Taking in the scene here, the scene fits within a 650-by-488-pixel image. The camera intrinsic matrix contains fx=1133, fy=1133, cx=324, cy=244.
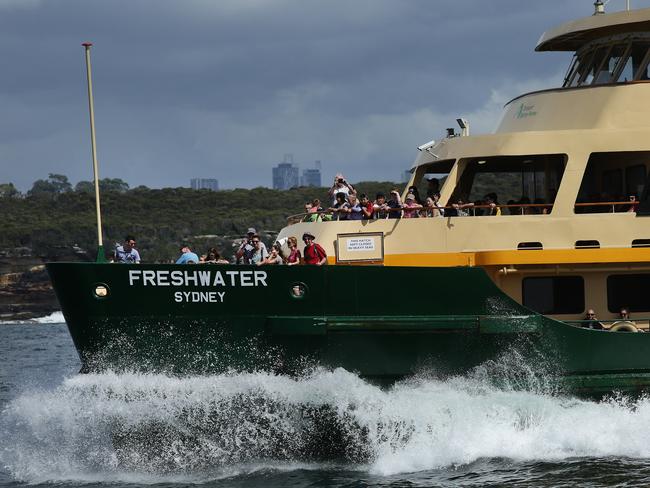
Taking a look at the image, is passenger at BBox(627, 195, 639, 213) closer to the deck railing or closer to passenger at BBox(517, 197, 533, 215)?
passenger at BBox(517, 197, 533, 215)

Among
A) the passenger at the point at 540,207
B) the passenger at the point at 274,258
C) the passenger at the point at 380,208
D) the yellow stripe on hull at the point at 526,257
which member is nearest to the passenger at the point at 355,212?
the passenger at the point at 380,208

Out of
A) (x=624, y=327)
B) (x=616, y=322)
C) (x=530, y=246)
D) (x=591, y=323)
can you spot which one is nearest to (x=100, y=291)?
(x=530, y=246)

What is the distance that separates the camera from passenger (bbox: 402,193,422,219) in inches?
597

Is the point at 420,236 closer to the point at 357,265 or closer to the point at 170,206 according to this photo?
the point at 357,265

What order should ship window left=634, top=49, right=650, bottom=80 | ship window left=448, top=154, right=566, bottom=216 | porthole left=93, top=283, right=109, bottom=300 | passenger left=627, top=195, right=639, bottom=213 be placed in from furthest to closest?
ship window left=634, top=49, right=650, bottom=80
ship window left=448, top=154, right=566, bottom=216
passenger left=627, top=195, right=639, bottom=213
porthole left=93, top=283, right=109, bottom=300

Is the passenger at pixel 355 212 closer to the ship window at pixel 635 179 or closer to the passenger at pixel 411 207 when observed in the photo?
the passenger at pixel 411 207

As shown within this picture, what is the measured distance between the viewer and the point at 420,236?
1522 cm

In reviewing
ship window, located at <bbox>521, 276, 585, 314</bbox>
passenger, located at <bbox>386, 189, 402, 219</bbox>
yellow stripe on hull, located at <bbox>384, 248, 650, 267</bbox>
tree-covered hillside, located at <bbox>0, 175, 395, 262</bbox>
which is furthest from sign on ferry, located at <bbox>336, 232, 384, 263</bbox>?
tree-covered hillside, located at <bbox>0, 175, 395, 262</bbox>

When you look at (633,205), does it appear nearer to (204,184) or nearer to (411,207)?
(411,207)

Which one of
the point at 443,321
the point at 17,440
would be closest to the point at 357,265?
the point at 443,321

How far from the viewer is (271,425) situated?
13.9m

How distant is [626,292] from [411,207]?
10.4ft

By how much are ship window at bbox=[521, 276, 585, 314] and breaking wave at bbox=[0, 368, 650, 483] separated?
1328 mm

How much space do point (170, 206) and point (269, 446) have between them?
99.1m
